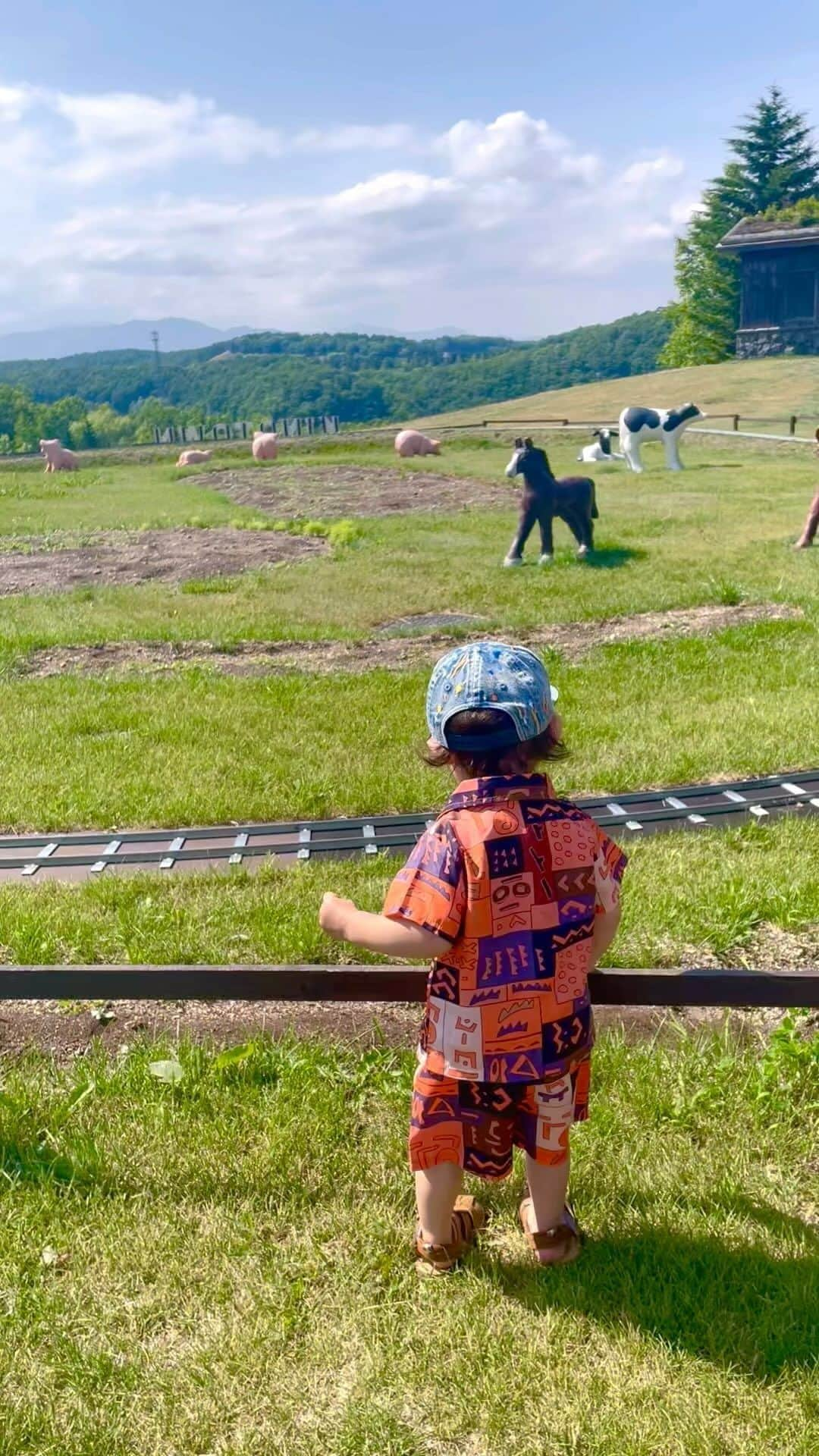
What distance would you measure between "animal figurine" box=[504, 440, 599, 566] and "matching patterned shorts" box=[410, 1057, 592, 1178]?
10.3m

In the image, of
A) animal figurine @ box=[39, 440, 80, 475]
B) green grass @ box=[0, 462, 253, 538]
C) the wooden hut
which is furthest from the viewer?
the wooden hut

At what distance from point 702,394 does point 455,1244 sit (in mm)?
43687

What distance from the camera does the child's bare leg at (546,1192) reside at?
2471mm

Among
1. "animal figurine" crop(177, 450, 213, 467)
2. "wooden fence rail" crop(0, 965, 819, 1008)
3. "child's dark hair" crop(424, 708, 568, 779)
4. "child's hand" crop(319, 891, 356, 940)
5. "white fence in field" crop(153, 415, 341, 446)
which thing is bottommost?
"wooden fence rail" crop(0, 965, 819, 1008)

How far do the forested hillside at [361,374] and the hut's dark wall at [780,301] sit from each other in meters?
21.9

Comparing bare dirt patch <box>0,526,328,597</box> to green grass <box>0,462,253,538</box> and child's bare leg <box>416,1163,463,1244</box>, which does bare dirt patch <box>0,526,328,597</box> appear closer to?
green grass <box>0,462,253,538</box>

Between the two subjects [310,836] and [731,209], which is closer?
[310,836]

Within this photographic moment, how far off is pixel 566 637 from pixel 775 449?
21.0 m

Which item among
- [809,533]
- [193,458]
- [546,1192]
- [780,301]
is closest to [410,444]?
[193,458]

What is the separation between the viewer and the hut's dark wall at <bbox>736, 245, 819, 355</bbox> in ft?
161

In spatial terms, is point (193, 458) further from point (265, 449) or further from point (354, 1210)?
point (354, 1210)

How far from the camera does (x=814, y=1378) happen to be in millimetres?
2172

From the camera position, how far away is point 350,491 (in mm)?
22172

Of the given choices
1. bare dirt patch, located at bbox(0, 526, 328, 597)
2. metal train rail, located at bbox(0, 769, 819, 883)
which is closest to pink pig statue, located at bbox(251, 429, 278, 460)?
bare dirt patch, located at bbox(0, 526, 328, 597)
